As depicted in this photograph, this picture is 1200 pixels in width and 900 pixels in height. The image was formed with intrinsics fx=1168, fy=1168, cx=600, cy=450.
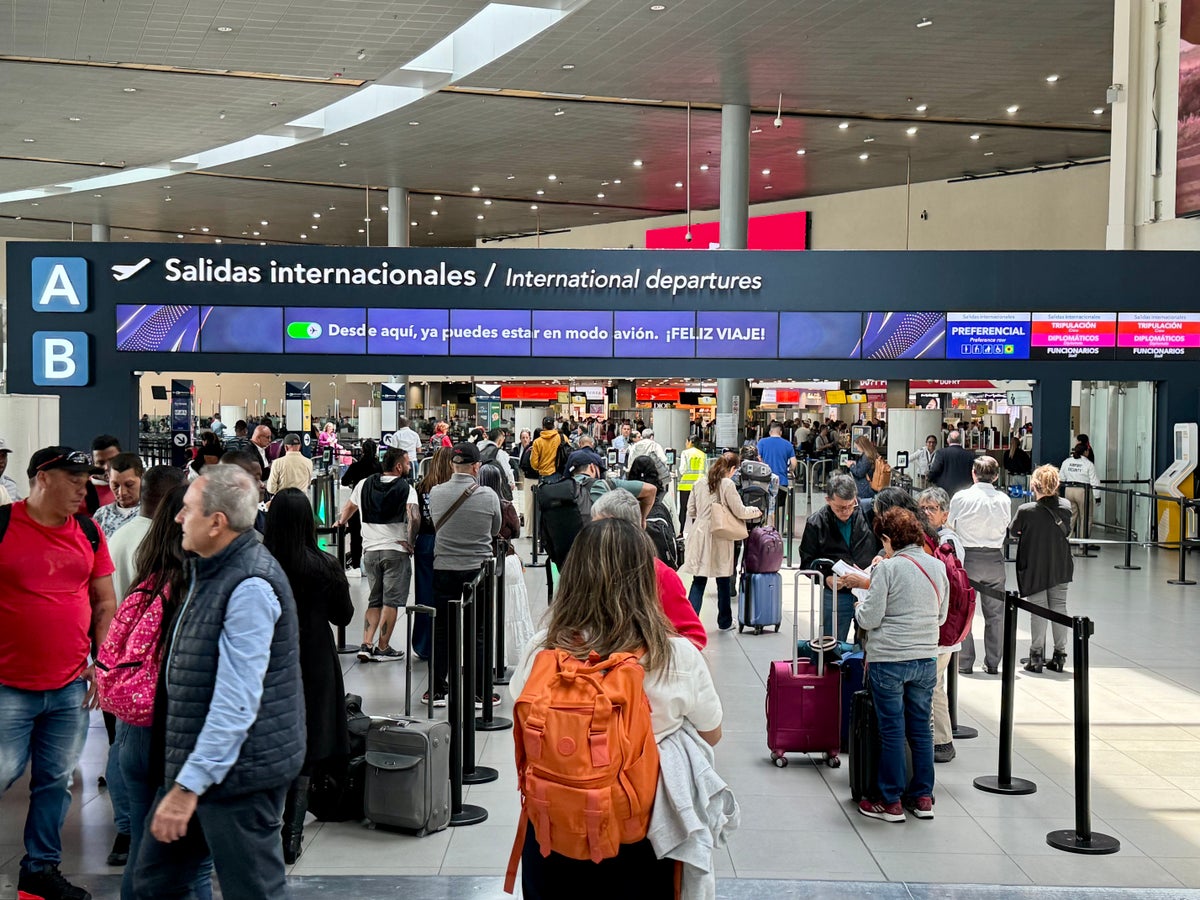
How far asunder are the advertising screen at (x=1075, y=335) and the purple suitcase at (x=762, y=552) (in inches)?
285

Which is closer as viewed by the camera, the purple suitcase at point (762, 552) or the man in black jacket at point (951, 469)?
the purple suitcase at point (762, 552)

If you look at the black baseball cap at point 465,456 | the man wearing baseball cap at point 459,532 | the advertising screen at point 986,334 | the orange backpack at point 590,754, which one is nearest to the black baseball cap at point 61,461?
the orange backpack at point 590,754

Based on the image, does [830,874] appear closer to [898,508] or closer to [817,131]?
[898,508]

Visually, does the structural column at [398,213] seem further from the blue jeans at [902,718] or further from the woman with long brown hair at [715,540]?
the blue jeans at [902,718]

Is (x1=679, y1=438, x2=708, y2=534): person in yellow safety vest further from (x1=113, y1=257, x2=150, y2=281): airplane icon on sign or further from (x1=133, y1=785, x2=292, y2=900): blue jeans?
(x1=133, y1=785, x2=292, y2=900): blue jeans

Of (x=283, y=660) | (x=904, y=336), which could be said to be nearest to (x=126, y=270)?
(x=904, y=336)

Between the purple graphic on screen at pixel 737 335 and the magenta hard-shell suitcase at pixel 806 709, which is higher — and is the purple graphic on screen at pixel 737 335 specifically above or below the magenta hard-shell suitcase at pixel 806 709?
above

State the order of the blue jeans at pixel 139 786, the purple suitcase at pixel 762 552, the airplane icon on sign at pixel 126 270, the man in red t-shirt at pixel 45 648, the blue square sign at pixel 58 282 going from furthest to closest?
1. the airplane icon on sign at pixel 126 270
2. the blue square sign at pixel 58 282
3. the purple suitcase at pixel 762 552
4. the man in red t-shirt at pixel 45 648
5. the blue jeans at pixel 139 786

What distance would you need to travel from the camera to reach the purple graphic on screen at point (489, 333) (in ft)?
50.7

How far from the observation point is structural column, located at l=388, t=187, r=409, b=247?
104ft

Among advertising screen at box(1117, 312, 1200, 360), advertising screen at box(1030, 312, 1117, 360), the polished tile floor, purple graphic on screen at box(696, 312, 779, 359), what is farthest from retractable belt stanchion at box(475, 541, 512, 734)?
advertising screen at box(1117, 312, 1200, 360)

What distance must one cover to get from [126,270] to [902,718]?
12928 mm

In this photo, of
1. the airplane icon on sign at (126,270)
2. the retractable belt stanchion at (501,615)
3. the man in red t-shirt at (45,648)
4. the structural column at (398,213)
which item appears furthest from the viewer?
the structural column at (398,213)

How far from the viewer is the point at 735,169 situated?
864 inches
